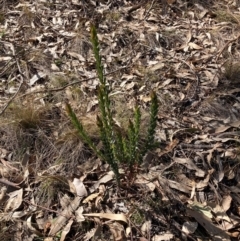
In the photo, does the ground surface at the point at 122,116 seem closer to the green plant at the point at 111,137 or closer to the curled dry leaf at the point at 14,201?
the curled dry leaf at the point at 14,201

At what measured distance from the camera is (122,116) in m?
2.84

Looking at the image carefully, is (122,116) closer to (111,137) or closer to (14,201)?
(111,137)

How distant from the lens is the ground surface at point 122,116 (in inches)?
90.7

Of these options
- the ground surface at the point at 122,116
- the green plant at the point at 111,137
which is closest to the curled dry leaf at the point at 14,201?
the ground surface at the point at 122,116

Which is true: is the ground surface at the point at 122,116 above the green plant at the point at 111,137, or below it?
below

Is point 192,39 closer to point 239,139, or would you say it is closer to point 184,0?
point 184,0

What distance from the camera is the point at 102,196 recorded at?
94.7 inches

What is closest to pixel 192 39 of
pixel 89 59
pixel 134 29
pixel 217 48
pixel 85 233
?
pixel 217 48

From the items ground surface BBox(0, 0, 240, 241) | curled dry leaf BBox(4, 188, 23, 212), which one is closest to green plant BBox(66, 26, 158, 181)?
ground surface BBox(0, 0, 240, 241)

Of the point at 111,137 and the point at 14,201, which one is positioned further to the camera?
the point at 14,201

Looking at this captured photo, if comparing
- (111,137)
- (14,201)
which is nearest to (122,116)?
(111,137)

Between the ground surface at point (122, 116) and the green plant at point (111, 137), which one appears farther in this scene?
the ground surface at point (122, 116)

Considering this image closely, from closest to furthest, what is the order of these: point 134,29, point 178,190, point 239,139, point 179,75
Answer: point 178,190
point 239,139
point 179,75
point 134,29

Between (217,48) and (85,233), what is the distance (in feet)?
6.35
